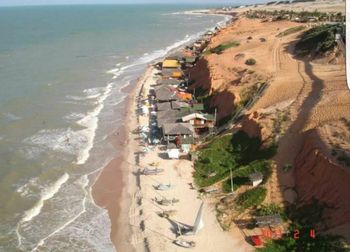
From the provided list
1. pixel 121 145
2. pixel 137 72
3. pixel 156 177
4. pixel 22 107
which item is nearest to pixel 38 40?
pixel 137 72

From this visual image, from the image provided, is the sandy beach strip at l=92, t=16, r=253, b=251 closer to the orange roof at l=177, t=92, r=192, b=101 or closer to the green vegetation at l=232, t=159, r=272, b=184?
the green vegetation at l=232, t=159, r=272, b=184

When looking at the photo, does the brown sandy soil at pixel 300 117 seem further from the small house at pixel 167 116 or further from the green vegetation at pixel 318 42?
the small house at pixel 167 116

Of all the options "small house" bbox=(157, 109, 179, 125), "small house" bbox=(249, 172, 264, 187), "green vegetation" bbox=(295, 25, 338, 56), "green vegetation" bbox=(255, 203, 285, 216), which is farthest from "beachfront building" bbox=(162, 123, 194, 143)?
"green vegetation" bbox=(295, 25, 338, 56)

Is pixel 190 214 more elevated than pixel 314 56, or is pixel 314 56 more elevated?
pixel 314 56

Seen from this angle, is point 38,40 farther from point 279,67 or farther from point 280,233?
point 280,233

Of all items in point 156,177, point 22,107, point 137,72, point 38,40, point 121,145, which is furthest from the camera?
point 38,40

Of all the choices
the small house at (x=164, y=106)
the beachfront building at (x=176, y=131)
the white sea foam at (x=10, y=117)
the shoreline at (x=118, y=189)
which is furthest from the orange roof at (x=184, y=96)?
the white sea foam at (x=10, y=117)
